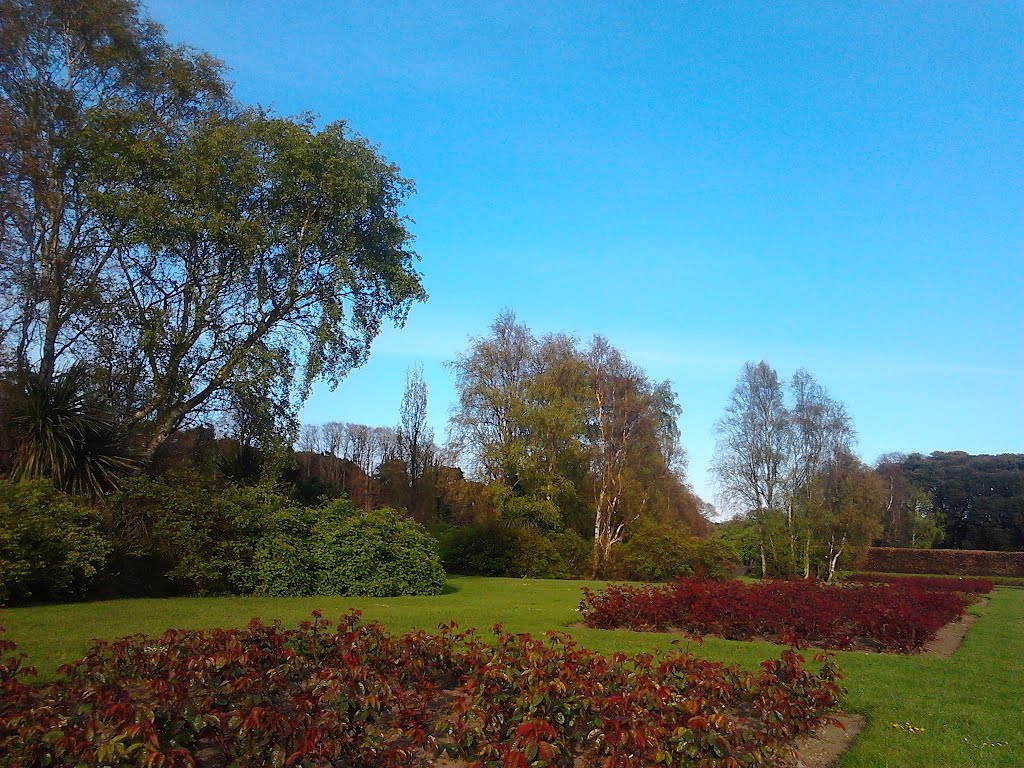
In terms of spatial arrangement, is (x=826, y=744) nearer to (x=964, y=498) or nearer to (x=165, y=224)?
(x=165, y=224)

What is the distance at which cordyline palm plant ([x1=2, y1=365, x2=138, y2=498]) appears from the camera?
1335cm

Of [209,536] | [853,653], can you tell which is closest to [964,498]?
[853,653]

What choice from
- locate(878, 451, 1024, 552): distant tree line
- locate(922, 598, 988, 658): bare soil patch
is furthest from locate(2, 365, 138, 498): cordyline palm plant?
locate(878, 451, 1024, 552): distant tree line

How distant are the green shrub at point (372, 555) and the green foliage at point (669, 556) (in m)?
14.4

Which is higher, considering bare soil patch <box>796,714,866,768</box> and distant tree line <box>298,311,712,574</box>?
distant tree line <box>298,311,712,574</box>

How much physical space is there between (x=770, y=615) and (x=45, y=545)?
36.3 feet

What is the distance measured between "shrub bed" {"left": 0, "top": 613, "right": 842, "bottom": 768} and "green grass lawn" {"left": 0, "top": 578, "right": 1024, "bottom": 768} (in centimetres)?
80

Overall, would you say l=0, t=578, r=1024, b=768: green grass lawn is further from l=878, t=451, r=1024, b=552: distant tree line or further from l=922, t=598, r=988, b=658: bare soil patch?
l=878, t=451, r=1024, b=552: distant tree line

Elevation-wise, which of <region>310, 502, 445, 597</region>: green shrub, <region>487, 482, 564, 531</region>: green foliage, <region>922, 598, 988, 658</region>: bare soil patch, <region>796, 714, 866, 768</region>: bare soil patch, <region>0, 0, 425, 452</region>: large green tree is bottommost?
<region>922, 598, 988, 658</region>: bare soil patch

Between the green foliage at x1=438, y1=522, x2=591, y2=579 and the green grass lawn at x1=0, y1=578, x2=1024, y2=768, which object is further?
the green foliage at x1=438, y1=522, x2=591, y2=579

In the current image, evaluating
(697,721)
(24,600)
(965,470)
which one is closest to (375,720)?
(697,721)

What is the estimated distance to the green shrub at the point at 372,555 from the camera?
1563cm

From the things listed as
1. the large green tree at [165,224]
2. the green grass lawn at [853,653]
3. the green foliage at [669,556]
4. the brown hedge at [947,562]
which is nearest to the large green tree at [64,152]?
the large green tree at [165,224]

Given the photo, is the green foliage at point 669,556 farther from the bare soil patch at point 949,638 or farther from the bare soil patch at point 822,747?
the bare soil patch at point 822,747
